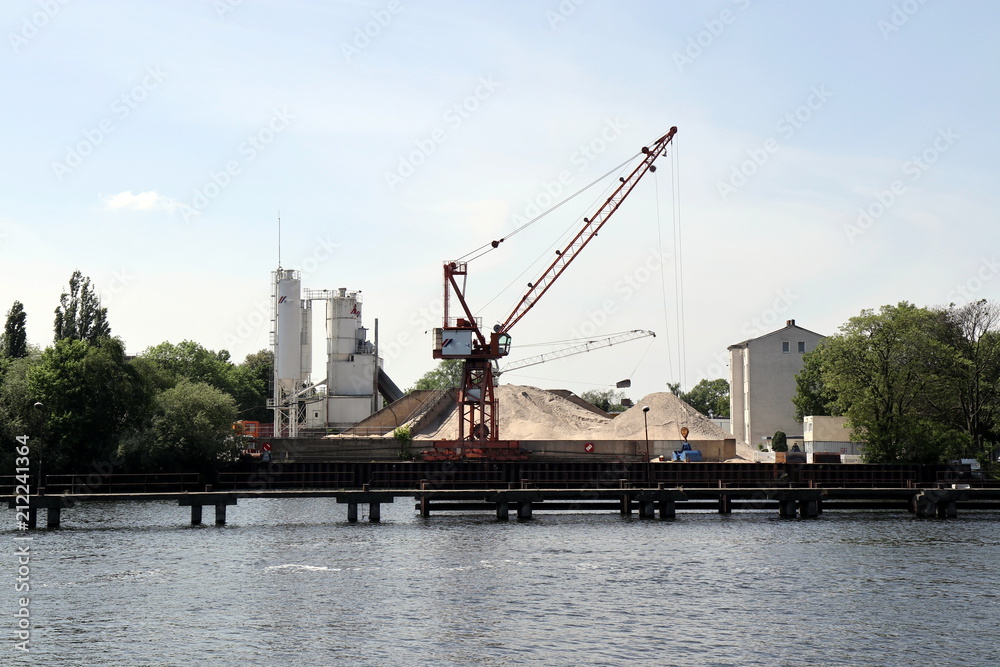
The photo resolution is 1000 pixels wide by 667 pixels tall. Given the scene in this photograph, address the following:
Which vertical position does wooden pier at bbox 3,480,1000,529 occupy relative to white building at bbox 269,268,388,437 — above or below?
below

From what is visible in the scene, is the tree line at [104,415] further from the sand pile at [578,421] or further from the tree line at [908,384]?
the tree line at [908,384]

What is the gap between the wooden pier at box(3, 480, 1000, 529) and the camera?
58531 mm

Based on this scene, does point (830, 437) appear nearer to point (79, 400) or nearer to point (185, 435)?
point (185, 435)

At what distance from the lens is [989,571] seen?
140ft

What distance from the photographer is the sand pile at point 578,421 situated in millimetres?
107125

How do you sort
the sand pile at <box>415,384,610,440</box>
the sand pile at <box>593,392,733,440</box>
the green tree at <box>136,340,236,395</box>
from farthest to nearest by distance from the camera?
the green tree at <box>136,340,236,395</box>, the sand pile at <box>415,384,610,440</box>, the sand pile at <box>593,392,733,440</box>

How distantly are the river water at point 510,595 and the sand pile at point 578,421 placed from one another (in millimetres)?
47501

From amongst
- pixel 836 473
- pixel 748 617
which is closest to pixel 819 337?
pixel 836 473

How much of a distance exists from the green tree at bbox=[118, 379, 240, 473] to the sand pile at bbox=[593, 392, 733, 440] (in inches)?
1495

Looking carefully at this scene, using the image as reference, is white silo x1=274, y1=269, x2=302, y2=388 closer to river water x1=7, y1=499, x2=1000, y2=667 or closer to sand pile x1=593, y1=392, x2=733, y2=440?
sand pile x1=593, y1=392, x2=733, y2=440

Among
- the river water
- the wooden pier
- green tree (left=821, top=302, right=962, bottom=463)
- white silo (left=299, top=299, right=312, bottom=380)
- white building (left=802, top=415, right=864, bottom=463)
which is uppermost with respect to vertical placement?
white silo (left=299, top=299, right=312, bottom=380)

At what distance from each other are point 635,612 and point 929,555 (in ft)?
61.7

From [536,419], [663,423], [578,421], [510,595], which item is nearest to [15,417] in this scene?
[536,419]

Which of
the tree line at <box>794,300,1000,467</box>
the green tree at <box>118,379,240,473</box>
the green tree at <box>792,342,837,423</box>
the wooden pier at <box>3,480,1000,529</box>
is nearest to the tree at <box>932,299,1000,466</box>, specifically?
the tree line at <box>794,300,1000,467</box>
